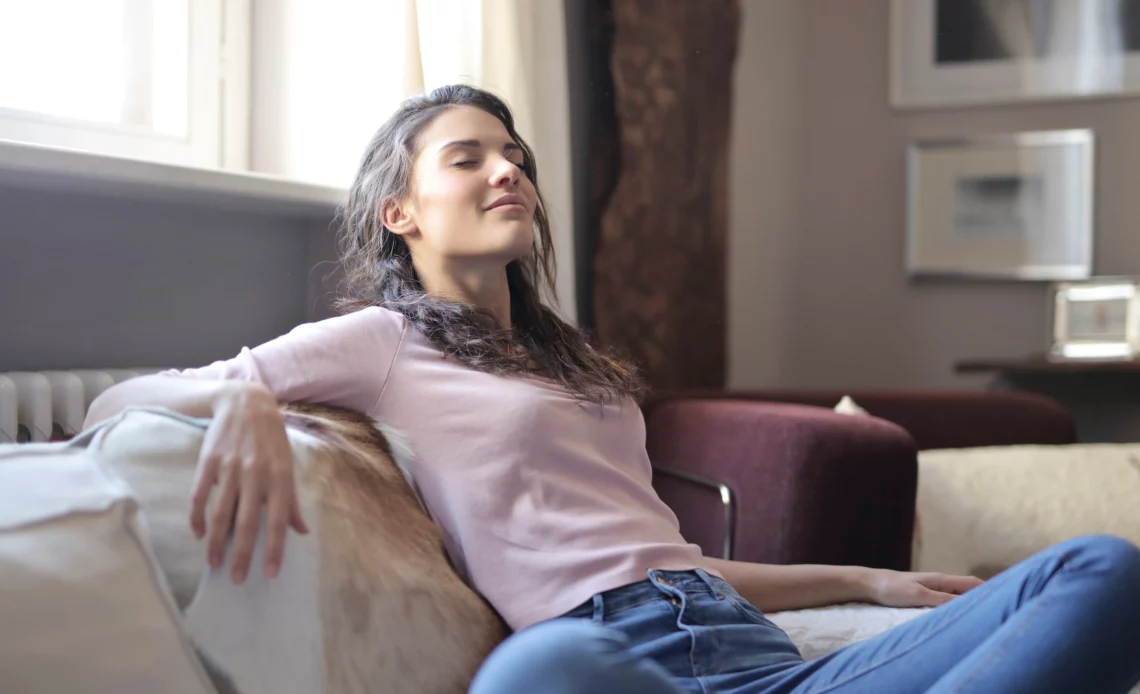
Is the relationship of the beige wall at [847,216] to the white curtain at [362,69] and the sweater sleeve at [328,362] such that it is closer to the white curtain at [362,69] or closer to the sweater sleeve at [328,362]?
the white curtain at [362,69]

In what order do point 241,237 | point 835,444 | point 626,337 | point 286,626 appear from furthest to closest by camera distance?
1. point 626,337
2. point 241,237
3. point 835,444
4. point 286,626

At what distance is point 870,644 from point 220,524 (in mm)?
618

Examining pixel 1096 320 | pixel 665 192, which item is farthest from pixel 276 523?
pixel 1096 320

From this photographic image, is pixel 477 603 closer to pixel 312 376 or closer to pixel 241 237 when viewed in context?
pixel 312 376

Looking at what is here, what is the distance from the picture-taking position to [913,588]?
1.33m

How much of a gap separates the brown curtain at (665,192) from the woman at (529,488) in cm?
104

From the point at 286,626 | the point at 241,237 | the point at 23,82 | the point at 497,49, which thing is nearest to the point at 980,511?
the point at 497,49

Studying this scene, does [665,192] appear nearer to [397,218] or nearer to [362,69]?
[362,69]

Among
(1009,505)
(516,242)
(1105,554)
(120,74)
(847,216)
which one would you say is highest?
(120,74)

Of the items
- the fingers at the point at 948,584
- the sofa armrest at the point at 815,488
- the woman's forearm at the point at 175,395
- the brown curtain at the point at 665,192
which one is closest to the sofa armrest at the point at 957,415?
the brown curtain at the point at 665,192

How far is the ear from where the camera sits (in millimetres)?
1311

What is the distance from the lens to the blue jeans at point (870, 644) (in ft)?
2.52

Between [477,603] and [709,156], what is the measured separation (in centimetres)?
201

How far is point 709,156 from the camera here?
286cm
